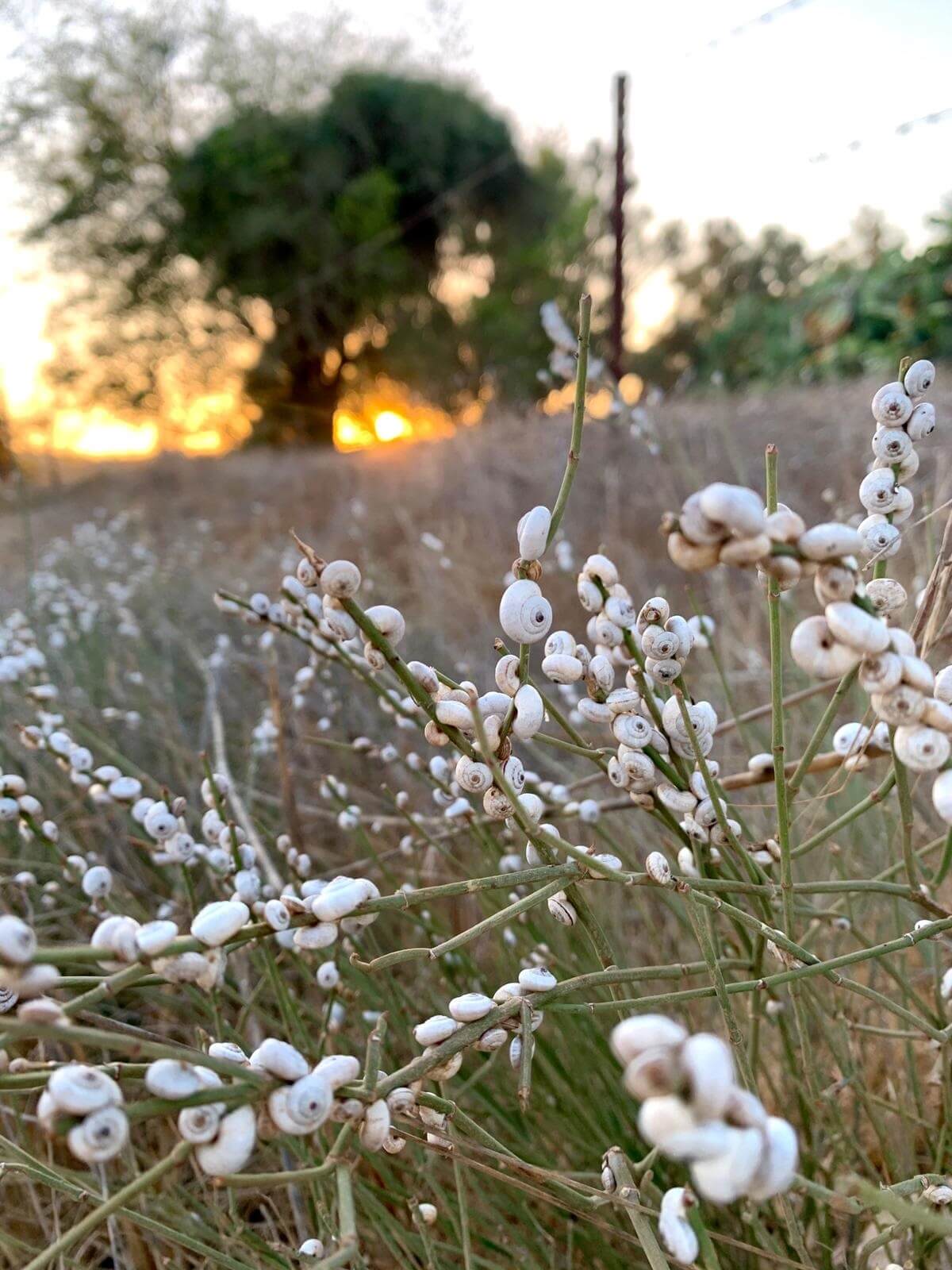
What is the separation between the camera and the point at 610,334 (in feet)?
11.9

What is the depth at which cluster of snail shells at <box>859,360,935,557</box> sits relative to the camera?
1.43 ft

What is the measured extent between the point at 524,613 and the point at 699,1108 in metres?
0.21

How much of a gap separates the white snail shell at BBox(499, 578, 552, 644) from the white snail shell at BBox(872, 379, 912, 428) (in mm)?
193

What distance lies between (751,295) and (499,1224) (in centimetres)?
1031

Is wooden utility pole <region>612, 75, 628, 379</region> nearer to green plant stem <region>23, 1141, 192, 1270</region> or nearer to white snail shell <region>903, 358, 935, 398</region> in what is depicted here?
white snail shell <region>903, 358, 935, 398</region>

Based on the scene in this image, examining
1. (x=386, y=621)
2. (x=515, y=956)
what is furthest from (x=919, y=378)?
(x=515, y=956)

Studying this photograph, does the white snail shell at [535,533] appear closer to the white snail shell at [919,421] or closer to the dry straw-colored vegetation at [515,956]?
the dry straw-colored vegetation at [515,956]

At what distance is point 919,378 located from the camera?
44 cm

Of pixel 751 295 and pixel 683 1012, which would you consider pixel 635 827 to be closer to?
pixel 683 1012

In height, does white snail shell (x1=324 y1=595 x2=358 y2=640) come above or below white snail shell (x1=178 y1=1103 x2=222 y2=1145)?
above

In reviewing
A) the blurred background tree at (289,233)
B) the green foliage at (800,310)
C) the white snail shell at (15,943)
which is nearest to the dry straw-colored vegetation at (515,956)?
the white snail shell at (15,943)

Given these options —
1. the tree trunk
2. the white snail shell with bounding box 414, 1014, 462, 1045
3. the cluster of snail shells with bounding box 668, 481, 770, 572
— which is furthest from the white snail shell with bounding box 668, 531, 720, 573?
the tree trunk

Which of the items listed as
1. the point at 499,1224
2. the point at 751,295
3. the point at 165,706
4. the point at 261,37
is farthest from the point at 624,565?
the point at 751,295

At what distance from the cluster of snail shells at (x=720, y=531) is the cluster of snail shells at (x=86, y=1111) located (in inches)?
8.4
